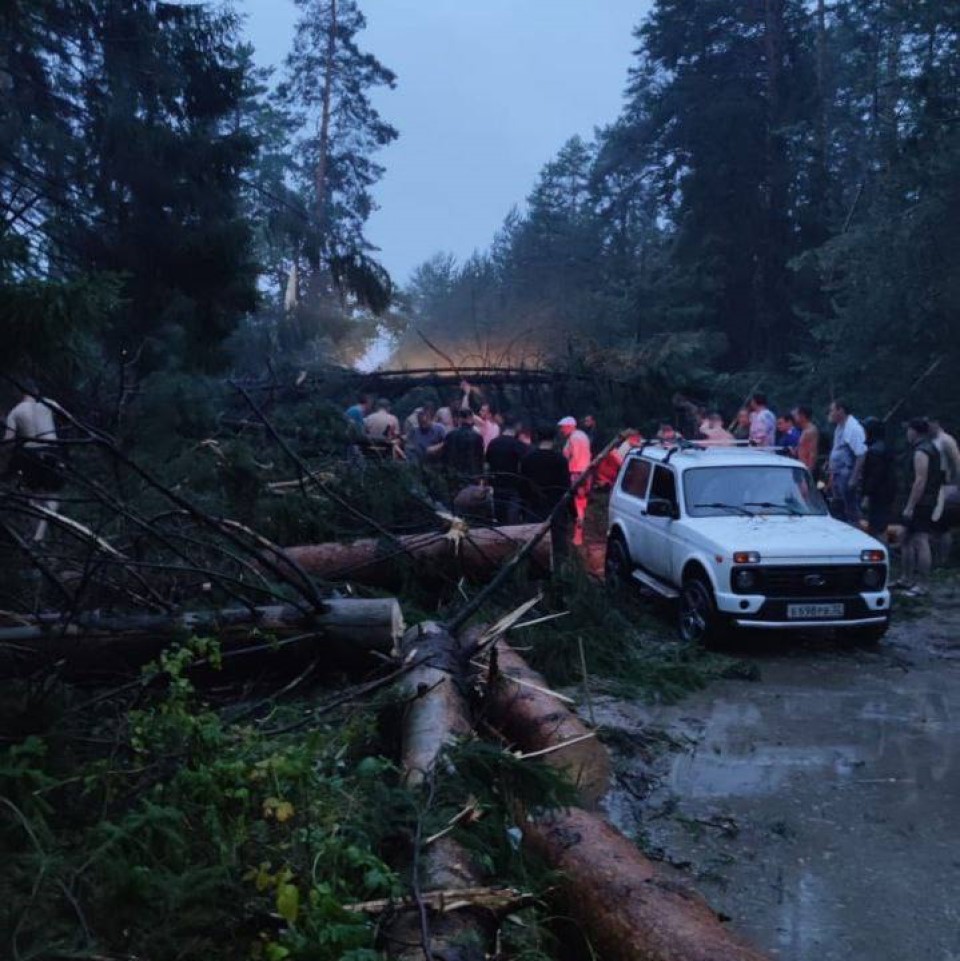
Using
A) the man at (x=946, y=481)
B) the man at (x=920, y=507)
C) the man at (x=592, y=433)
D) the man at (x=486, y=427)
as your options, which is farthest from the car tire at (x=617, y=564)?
the man at (x=592, y=433)

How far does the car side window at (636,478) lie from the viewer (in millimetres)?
11392

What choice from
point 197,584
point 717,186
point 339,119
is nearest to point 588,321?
point 717,186

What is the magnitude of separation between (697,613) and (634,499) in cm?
223

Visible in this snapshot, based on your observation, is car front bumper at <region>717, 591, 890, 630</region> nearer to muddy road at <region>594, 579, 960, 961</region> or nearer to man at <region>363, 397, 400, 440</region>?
muddy road at <region>594, 579, 960, 961</region>

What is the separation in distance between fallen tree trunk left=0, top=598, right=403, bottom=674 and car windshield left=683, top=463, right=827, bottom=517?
449 cm

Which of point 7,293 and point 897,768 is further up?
point 7,293

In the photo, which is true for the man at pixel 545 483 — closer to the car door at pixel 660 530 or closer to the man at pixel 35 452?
the car door at pixel 660 530

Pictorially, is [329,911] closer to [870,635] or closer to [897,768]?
[897,768]

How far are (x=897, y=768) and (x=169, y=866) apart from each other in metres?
4.88

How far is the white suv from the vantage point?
9.11 meters

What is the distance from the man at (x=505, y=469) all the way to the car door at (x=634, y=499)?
→ 48.7 inches

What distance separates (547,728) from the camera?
19.5 feet

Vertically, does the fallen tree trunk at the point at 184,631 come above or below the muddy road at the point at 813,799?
above

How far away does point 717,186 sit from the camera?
1355 inches
